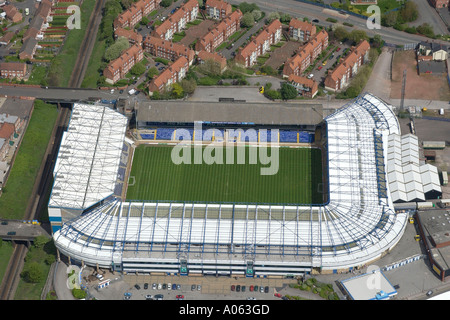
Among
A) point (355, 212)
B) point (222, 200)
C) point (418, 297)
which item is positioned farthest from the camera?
point (222, 200)

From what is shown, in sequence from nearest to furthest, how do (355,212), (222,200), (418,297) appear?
(418,297) < (355,212) < (222,200)

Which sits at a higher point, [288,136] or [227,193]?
[288,136]

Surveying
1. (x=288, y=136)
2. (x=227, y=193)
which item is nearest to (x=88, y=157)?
(x=227, y=193)

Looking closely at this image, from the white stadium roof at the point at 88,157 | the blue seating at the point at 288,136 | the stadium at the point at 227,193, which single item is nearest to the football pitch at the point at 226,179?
the stadium at the point at 227,193

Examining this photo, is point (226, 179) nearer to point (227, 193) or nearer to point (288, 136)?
point (227, 193)

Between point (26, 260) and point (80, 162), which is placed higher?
point (80, 162)

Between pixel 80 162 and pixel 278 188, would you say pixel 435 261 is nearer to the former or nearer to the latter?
pixel 278 188

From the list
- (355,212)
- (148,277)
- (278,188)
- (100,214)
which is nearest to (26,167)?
(100,214)
